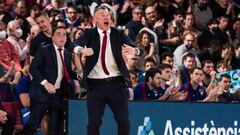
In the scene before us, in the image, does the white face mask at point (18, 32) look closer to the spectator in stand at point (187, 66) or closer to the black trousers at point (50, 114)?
the spectator in stand at point (187, 66)

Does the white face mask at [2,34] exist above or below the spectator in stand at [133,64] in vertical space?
above

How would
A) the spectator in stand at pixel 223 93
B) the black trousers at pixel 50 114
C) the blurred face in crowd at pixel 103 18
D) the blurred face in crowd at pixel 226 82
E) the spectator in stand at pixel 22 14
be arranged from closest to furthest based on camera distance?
the blurred face in crowd at pixel 103 18 < the black trousers at pixel 50 114 < the spectator in stand at pixel 223 93 < the blurred face in crowd at pixel 226 82 < the spectator in stand at pixel 22 14

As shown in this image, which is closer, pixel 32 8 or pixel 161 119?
pixel 161 119

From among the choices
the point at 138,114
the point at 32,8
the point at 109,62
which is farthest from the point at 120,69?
the point at 32,8

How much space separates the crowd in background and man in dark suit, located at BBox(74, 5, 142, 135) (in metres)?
1.88

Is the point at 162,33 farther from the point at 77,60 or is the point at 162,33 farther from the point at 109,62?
the point at 109,62

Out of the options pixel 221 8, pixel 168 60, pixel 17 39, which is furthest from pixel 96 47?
pixel 221 8

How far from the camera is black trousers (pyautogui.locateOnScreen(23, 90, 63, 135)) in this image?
1244 centimetres

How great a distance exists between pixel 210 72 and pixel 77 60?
3463 millimetres

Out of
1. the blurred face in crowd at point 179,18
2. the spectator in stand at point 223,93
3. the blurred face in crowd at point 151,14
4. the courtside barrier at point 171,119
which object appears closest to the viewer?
the courtside barrier at point 171,119

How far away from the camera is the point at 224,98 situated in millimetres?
14422

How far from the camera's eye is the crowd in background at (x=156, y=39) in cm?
1380

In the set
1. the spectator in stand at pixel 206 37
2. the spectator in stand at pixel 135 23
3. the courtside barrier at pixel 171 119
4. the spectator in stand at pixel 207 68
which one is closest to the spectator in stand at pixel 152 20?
the spectator in stand at pixel 135 23

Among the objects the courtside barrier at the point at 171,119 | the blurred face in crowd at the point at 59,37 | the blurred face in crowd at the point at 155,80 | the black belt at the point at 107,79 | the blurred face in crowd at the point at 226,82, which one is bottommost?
the courtside barrier at the point at 171,119
